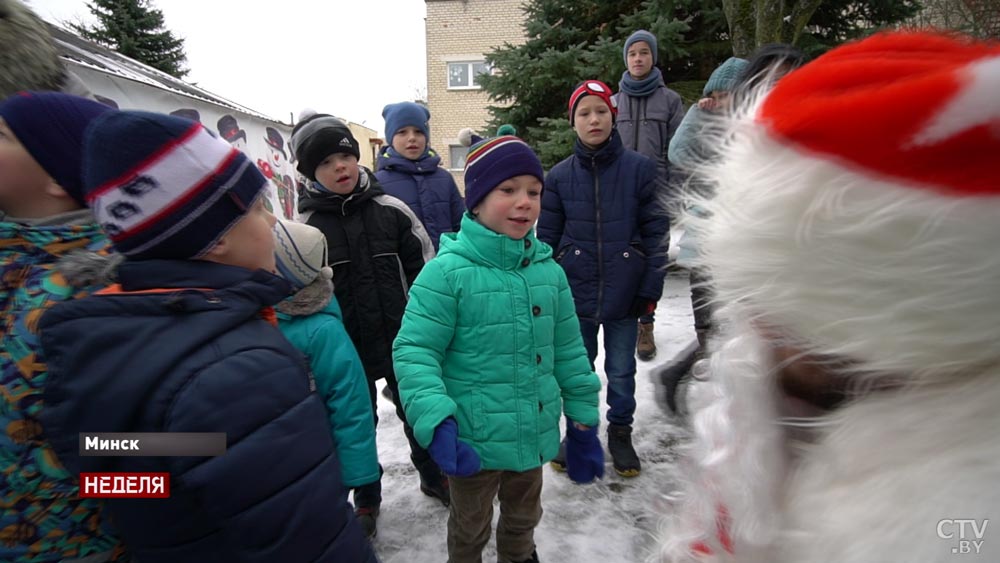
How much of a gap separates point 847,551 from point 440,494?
2466 millimetres

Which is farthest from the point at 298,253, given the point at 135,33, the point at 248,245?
the point at 135,33

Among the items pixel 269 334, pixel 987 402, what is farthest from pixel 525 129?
pixel 987 402

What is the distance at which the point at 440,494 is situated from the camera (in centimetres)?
267

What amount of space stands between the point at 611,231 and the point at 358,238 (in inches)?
55.9

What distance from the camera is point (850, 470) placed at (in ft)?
1.69

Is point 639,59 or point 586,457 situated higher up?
point 639,59

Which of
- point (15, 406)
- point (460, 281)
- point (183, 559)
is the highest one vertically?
point (460, 281)

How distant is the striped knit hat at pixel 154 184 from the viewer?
1.00m

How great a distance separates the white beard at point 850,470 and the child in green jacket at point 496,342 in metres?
1.13

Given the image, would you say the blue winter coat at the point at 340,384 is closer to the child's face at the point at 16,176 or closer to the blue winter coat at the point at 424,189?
the child's face at the point at 16,176

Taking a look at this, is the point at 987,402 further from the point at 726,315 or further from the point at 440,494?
the point at 440,494

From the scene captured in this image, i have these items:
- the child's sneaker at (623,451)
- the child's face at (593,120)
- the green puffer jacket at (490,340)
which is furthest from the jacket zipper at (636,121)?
the green puffer jacket at (490,340)

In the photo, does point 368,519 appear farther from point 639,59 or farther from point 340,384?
point 639,59

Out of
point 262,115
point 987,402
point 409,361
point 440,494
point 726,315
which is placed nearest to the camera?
point 987,402
